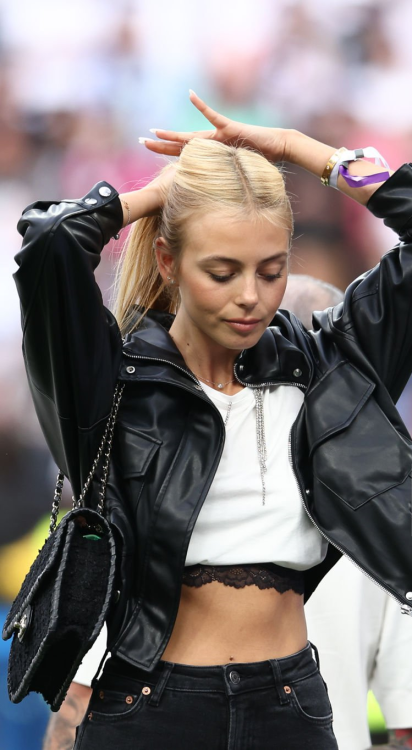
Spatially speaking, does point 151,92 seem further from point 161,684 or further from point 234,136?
point 161,684

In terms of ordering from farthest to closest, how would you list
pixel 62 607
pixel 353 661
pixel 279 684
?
pixel 353 661 < pixel 279 684 < pixel 62 607

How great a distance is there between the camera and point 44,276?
1692 millimetres

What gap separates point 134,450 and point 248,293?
13.7 inches

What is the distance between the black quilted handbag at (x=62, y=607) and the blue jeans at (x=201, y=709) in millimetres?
97

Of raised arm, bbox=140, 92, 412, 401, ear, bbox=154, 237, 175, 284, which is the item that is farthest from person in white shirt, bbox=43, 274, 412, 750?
ear, bbox=154, 237, 175, 284

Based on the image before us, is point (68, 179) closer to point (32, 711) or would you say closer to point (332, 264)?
point (332, 264)

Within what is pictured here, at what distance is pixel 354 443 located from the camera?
1.80 m

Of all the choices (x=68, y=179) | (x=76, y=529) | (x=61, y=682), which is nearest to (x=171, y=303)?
(x=76, y=529)

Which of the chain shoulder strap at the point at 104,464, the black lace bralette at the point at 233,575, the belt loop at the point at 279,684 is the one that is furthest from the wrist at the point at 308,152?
the belt loop at the point at 279,684

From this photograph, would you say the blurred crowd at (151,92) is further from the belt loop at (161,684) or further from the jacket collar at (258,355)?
the belt loop at (161,684)

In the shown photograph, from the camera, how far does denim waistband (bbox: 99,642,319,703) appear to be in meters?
1.69

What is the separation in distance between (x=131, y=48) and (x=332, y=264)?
1145 mm

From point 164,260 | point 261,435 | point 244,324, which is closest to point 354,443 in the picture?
point 261,435

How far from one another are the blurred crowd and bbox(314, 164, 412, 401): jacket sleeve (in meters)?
2.01
